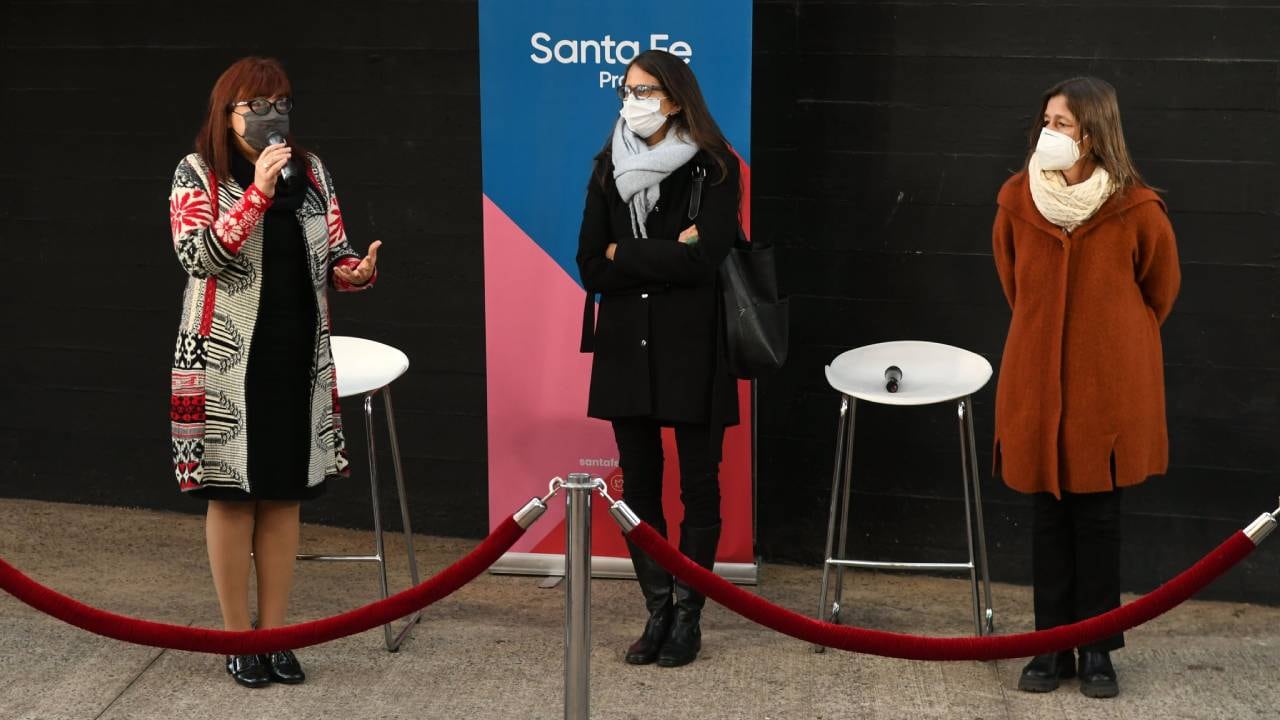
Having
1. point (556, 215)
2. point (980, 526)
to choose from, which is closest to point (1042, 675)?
point (980, 526)

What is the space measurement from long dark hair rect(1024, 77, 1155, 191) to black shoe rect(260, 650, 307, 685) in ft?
7.89

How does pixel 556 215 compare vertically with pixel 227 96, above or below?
below

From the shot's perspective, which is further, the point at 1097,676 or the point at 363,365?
the point at 363,365

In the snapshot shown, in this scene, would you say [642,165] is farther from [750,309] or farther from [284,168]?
[284,168]

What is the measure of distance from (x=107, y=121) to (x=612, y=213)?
7.37 feet

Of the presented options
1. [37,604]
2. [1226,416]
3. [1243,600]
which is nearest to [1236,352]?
[1226,416]

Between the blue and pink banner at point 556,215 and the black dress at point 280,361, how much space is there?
87cm

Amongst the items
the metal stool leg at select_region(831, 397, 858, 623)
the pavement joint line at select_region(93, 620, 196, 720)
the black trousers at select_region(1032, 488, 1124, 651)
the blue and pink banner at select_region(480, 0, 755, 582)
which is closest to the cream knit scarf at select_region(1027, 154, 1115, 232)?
the black trousers at select_region(1032, 488, 1124, 651)

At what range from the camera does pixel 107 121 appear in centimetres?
548

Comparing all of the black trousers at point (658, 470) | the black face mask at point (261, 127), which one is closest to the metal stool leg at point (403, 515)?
the black trousers at point (658, 470)

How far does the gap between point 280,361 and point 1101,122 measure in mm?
2092

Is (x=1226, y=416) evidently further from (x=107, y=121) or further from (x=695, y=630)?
(x=107, y=121)

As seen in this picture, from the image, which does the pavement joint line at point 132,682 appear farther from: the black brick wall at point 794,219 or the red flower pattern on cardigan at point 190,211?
the black brick wall at point 794,219

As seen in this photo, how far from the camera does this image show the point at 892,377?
422cm
